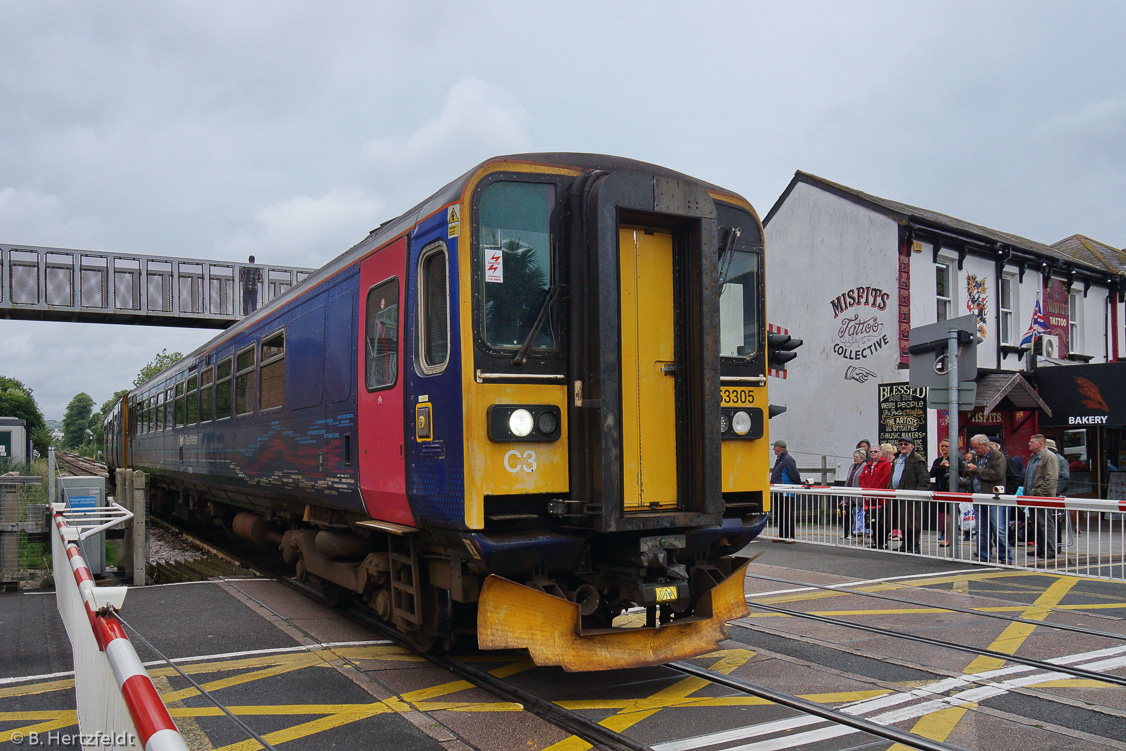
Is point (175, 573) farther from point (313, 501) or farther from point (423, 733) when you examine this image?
point (423, 733)

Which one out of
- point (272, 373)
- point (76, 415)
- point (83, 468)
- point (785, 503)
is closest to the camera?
point (272, 373)

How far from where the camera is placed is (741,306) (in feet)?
20.0

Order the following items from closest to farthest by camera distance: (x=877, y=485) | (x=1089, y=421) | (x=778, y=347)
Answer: (x=778, y=347)
(x=877, y=485)
(x=1089, y=421)

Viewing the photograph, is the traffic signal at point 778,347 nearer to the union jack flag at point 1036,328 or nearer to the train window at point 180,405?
the train window at point 180,405

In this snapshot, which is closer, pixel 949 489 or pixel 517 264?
pixel 517 264

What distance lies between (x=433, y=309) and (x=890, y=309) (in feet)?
46.6

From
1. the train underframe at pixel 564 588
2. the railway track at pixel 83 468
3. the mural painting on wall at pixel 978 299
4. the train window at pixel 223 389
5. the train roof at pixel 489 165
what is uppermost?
the mural painting on wall at pixel 978 299

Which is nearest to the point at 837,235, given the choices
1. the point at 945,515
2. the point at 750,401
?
the point at 945,515

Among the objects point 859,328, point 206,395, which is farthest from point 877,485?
point 206,395

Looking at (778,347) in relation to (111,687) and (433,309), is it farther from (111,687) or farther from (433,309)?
(111,687)

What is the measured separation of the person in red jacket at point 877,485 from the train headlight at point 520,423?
832 cm

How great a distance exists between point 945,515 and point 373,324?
27.1 feet

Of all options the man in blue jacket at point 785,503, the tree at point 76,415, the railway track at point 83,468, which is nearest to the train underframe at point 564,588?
the man in blue jacket at point 785,503

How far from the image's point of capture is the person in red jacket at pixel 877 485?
11984 mm
